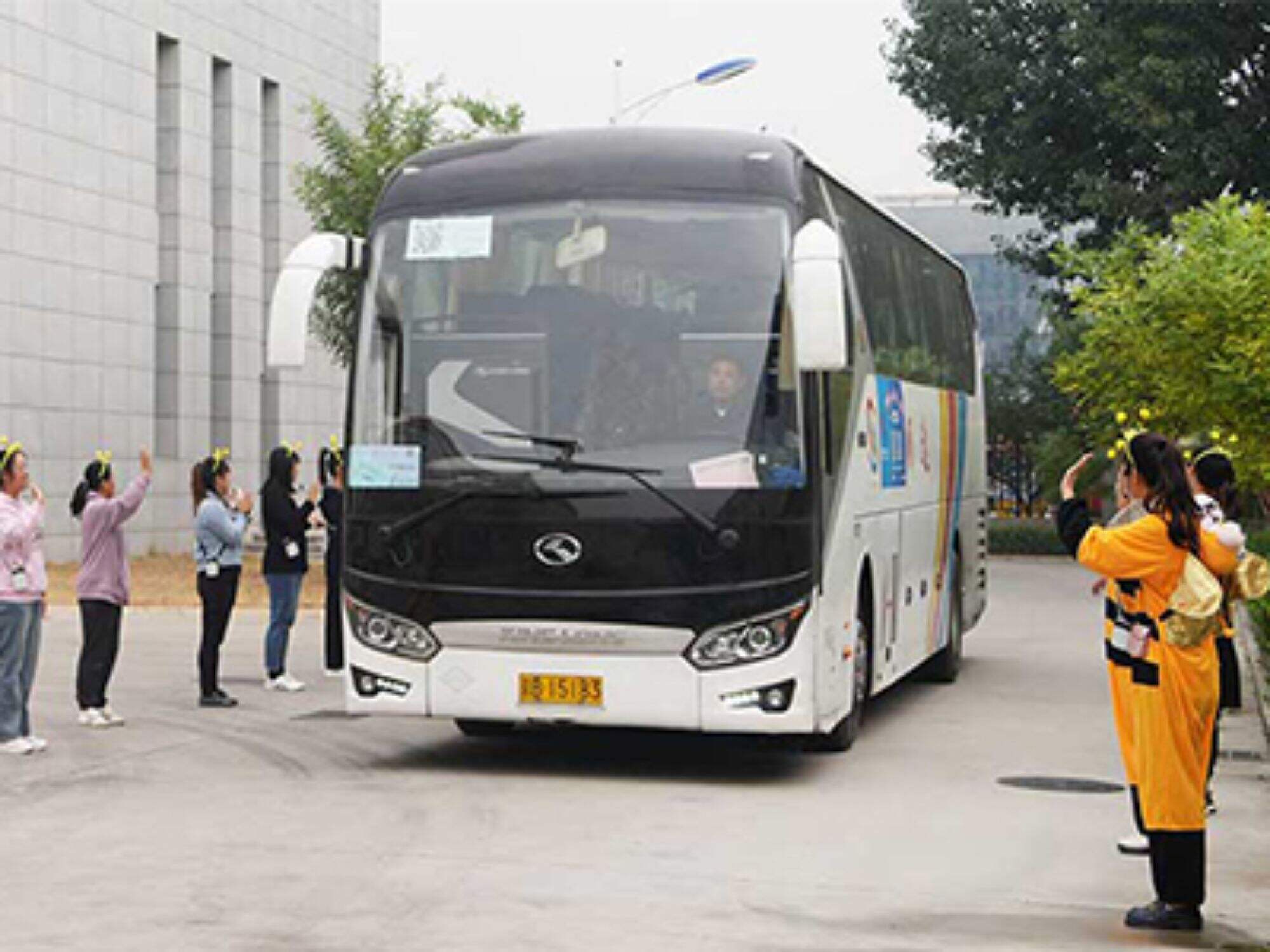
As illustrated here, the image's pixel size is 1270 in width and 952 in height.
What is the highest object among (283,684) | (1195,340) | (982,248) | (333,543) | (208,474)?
(982,248)

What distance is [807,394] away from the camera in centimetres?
1175

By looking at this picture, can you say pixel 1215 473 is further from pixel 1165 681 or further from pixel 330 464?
pixel 330 464

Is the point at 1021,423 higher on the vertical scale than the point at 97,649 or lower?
higher

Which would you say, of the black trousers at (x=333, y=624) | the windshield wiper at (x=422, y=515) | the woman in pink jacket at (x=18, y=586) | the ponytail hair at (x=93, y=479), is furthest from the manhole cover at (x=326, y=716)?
the windshield wiper at (x=422, y=515)

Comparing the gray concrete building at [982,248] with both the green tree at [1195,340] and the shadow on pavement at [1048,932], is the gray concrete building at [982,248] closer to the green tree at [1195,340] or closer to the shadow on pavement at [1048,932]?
the green tree at [1195,340]

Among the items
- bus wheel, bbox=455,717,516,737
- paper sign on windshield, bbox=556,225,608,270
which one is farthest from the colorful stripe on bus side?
paper sign on windshield, bbox=556,225,608,270

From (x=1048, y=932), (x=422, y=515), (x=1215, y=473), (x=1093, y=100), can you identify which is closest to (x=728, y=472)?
(x=422, y=515)

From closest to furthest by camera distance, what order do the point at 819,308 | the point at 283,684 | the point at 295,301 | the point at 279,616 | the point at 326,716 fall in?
the point at 819,308 < the point at 295,301 < the point at 326,716 < the point at 279,616 < the point at 283,684

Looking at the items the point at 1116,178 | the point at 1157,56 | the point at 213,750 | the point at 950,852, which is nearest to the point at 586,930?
the point at 950,852

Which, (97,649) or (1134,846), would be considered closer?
(1134,846)

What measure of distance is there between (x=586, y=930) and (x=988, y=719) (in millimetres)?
8429

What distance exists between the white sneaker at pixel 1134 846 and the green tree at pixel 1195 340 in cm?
828

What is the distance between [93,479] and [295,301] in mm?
2951

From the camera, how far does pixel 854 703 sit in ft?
43.8
